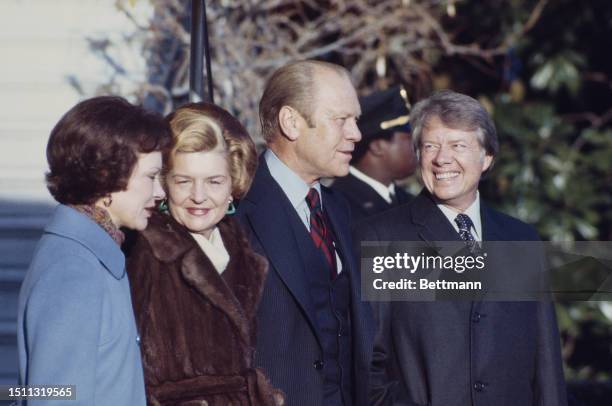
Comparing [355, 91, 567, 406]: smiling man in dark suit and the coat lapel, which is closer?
the coat lapel

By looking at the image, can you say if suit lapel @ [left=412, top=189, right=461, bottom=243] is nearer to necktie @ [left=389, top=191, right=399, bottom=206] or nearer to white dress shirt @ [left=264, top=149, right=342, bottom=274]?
white dress shirt @ [left=264, top=149, right=342, bottom=274]

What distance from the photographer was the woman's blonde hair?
3199 mm

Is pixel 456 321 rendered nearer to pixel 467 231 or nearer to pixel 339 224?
pixel 467 231

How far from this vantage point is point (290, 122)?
3725 mm

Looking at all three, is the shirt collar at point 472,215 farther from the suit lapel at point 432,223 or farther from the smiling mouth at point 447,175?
the smiling mouth at point 447,175

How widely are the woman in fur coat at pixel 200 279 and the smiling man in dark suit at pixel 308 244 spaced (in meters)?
0.14

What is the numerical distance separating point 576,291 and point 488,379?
4813 mm

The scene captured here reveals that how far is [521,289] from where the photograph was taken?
13.0 feet

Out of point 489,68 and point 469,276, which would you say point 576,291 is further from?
point 469,276

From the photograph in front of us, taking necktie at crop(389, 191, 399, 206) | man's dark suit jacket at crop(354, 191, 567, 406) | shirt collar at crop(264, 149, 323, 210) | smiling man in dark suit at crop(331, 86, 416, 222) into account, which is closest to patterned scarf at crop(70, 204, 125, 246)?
shirt collar at crop(264, 149, 323, 210)

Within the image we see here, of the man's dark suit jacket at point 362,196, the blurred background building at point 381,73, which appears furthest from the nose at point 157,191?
the man's dark suit jacket at point 362,196

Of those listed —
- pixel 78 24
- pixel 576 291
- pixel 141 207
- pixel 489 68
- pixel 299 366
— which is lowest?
pixel 299 366

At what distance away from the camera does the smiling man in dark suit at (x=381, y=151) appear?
228 inches

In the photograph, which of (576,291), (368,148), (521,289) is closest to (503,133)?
(576,291)
